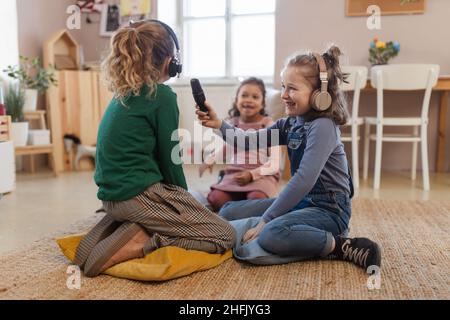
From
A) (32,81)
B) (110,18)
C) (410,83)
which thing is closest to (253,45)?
(110,18)

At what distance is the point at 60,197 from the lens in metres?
2.10

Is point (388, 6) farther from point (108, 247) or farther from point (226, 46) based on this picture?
point (108, 247)

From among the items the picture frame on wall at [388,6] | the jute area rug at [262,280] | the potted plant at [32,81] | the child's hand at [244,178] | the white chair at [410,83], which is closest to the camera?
the jute area rug at [262,280]

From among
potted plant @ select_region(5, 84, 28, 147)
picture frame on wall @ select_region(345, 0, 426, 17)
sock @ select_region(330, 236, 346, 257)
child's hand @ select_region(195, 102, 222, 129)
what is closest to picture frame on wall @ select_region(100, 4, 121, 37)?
potted plant @ select_region(5, 84, 28, 147)

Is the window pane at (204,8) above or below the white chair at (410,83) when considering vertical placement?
above

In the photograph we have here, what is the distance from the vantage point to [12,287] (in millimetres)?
1009

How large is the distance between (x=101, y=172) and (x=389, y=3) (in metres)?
2.52

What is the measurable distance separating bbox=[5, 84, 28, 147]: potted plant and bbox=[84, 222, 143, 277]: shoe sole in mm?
1730

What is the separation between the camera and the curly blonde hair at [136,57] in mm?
1077

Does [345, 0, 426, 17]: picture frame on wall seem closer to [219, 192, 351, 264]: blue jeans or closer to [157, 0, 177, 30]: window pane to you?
[157, 0, 177, 30]: window pane

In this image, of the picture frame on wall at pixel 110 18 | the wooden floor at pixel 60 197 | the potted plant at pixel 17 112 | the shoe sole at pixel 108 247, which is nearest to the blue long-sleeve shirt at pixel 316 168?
the shoe sole at pixel 108 247

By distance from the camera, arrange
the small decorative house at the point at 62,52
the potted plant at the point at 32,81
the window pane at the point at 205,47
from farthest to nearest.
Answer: the window pane at the point at 205,47, the small decorative house at the point at 62,52, the potted plant at the point at 32,81

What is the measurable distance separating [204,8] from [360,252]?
2.90 metres

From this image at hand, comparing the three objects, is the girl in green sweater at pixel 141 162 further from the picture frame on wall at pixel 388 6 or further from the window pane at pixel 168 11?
the window pane at pixel 168 11
